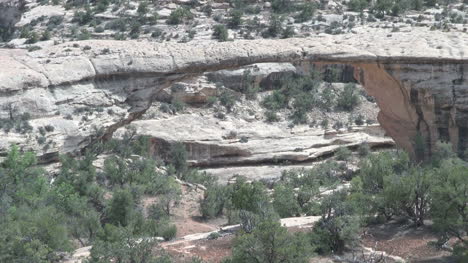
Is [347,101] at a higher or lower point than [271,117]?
higher

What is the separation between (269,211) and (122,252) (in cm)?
509

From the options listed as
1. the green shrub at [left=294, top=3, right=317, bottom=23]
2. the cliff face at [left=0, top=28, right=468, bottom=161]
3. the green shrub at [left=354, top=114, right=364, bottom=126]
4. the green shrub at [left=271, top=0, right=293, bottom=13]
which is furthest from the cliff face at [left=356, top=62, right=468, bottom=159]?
the green shrub at [left=271, top=0, right=293, bottom=13]

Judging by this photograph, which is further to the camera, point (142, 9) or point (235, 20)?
point (142, 9)

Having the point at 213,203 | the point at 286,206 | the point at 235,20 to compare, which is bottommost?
the point at 213,203

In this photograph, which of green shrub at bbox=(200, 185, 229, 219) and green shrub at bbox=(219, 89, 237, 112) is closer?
green shrub at bbox=(200, 185, 229, 219)

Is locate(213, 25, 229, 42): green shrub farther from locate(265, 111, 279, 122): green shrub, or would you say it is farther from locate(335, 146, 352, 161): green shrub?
locate(335, 146, 352, 161): green shrub

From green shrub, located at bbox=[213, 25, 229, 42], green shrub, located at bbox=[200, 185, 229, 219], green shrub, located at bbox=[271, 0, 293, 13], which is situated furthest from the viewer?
green shrub, located at bbox=[271, 0, 293, 13]

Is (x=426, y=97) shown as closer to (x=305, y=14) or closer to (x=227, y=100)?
(x=227, y=100)

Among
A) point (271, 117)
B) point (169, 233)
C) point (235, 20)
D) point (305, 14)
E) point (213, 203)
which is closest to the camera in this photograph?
point (169, 233)

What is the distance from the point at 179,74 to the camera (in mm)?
31125

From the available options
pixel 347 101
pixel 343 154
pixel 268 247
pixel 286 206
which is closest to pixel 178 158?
pixel 343 154

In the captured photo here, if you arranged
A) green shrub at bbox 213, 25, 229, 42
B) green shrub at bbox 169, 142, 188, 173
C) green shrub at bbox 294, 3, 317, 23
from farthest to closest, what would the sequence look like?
green shrub at bbox 294, 3, 317, 23 → green shrub at bbox 213, 25, 229, 42 → green shrub at bbox 169, 142, 188, 173

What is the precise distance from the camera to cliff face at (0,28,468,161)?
95.2 feet

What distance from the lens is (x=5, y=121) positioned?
1110 inches
